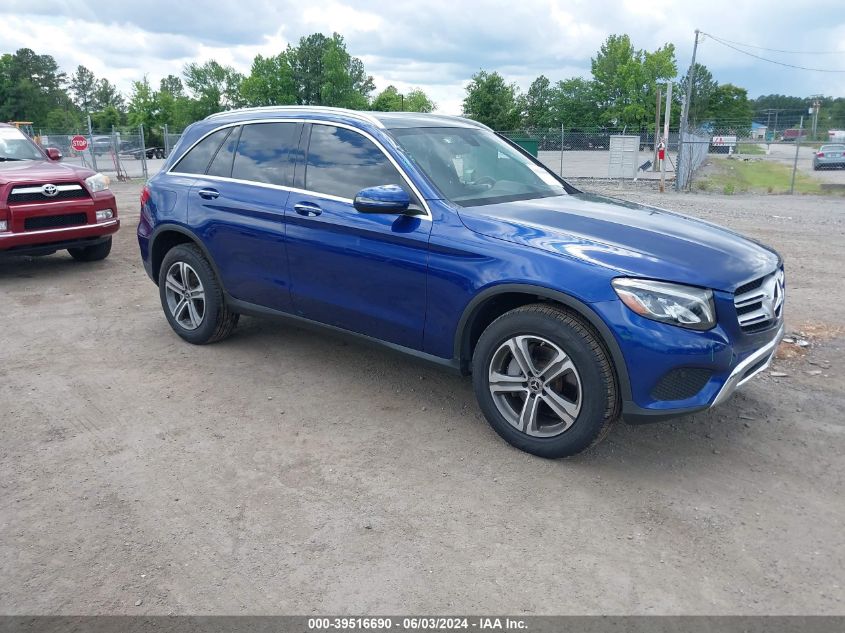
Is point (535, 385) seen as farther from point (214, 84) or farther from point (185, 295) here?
point (214, 84)

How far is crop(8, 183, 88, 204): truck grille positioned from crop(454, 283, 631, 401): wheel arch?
630 centimetres

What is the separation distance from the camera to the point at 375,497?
3.50 m

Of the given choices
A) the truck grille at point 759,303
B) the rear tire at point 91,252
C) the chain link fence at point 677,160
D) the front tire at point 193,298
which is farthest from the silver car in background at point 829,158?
the front tire at point 193,298

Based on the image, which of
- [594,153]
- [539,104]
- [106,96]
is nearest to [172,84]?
[106,96]

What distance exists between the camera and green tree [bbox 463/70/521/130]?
202 ft

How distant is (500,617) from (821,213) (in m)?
14.5

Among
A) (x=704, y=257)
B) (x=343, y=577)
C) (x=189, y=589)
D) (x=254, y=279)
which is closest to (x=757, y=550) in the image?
(x=704, y=257)

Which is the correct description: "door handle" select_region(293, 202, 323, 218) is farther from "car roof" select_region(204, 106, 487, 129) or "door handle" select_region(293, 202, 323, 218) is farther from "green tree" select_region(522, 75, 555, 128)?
"green tree" select_region(522, 75, 555, 128)

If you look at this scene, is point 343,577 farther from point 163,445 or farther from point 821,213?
point 821,213

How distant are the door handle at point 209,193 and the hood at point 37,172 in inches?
152

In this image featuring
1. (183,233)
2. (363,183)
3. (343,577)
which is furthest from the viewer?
(183,233)

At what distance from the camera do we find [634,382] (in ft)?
11.2

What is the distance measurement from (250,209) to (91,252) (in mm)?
5358

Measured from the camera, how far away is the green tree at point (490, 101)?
6150cm
